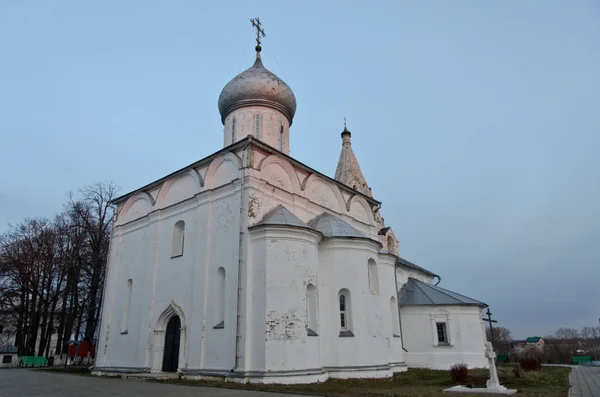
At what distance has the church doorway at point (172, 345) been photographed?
1486 cm

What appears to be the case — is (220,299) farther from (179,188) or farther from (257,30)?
(257,30)

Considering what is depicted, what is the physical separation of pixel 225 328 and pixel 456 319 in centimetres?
1275

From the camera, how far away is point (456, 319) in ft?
68.5

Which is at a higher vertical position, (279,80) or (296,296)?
(279,80)

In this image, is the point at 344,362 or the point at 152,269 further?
the point at 152,269

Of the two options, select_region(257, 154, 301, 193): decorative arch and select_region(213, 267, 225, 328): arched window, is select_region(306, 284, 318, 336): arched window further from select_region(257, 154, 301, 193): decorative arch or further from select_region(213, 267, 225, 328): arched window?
select_region(257, 154, 301, 193): decorative arch

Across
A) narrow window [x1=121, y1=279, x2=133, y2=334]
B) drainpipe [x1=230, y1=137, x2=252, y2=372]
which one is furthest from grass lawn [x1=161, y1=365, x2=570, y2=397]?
narrow window [x1=121, y1=279, x2=133, y2=334]

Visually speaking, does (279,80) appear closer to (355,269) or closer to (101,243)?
(355,269)

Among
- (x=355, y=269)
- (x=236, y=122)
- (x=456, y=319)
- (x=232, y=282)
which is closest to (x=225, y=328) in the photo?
(x=232, y=282)

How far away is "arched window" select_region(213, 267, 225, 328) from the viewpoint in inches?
535

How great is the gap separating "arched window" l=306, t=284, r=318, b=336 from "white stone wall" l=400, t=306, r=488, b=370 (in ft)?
29.6

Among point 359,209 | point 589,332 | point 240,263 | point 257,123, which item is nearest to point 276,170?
point 240,263

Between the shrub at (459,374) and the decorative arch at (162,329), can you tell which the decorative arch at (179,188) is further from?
the shrub at (459,374)

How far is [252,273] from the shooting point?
13.2 m
